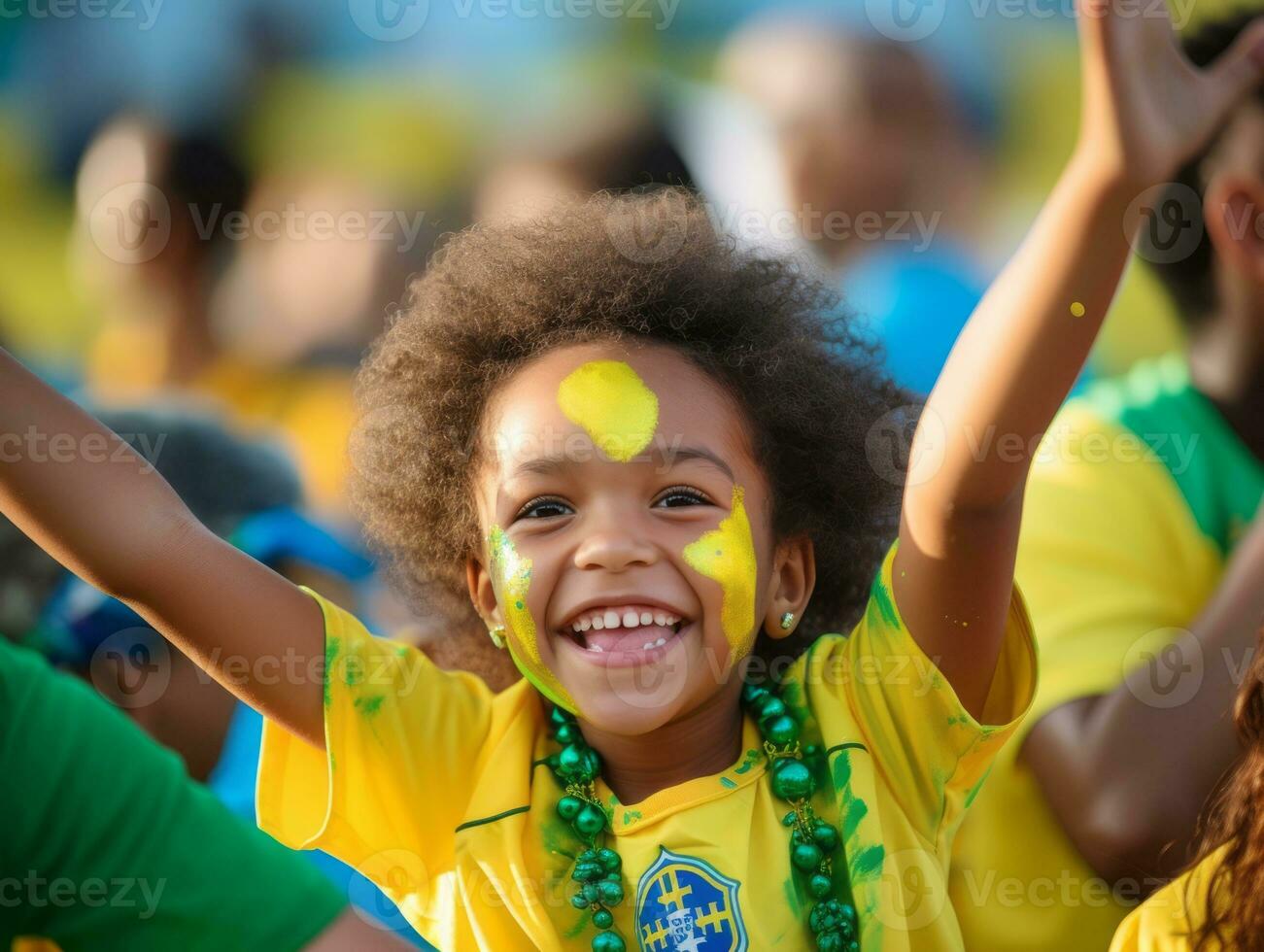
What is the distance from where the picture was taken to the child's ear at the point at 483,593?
7.44ft

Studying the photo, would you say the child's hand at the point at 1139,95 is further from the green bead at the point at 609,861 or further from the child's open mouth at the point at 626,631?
the green bead at the point at 609,861

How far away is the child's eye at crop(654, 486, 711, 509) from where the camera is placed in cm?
213

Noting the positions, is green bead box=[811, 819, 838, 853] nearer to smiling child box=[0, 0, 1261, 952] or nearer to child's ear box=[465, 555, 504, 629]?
smiling child box=[0, 0, 1261, 952]

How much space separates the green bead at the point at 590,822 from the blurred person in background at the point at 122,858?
506mm

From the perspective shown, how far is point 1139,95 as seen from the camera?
5.42 feet

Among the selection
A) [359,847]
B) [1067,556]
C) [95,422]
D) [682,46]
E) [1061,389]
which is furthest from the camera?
[682,46]

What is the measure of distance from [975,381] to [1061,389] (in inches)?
3.9

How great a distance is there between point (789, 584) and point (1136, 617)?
1.77 feet

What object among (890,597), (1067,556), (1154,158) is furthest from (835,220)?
(1154,158)

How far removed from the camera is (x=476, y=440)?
2.32 m

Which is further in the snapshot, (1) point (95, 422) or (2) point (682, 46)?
(2) point (682, 46)

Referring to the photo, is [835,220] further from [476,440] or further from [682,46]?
[682,46]

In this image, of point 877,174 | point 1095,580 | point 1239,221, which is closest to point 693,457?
point 1095,580

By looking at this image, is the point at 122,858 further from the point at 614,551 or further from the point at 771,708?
the point at 771,708
